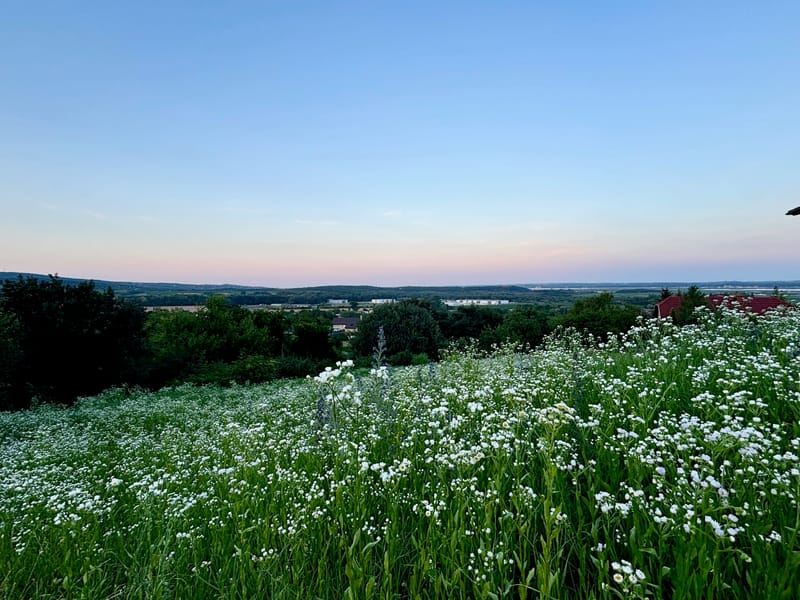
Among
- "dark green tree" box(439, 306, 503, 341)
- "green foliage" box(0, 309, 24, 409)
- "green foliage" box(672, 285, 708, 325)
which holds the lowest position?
"dark green tree" box(439, 306, 503, 341)

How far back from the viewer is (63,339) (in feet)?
63.2

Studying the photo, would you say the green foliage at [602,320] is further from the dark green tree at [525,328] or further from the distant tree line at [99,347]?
the distant tree line at [99,347]

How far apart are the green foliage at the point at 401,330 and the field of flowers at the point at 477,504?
30.9 metres

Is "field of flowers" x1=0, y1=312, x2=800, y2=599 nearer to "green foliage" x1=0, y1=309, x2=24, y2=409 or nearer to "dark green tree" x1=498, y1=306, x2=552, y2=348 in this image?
"green foliage" x1=0, y1=309, x2=24, y2=409

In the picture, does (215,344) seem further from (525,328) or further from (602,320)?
(602,320)

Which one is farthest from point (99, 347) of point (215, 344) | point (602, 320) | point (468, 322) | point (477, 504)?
point (602, 320)

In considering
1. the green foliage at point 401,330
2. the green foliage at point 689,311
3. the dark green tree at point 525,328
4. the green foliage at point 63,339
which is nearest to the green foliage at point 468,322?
the dark green tree at point 525,328

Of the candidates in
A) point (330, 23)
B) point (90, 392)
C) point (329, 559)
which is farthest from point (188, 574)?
point (90, 392)

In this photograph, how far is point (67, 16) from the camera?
496 inches

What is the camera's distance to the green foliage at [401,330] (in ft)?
122

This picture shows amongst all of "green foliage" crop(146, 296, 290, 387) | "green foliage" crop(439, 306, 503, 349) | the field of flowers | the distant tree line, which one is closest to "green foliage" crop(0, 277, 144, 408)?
the distant tree line

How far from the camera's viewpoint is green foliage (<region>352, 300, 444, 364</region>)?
3709 centimetres

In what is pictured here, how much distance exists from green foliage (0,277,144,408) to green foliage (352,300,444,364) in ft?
66.5

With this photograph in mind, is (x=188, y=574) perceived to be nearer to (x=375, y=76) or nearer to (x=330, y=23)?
(x=330, y=23)
